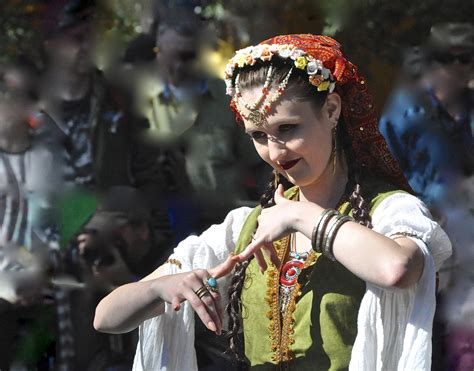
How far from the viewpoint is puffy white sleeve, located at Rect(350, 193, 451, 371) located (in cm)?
223

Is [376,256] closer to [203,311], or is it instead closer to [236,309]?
[203,311]

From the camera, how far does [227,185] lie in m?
4.24

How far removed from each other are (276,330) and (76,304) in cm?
216

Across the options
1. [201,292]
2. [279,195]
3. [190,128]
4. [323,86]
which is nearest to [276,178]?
[279,195]

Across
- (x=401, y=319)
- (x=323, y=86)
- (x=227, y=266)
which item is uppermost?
(x=323, y=86)

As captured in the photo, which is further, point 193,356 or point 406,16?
point 406,16

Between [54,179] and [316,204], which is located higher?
[54,179]

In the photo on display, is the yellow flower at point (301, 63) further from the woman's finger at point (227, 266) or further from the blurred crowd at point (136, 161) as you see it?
the blurred crowd at point (136, 161)

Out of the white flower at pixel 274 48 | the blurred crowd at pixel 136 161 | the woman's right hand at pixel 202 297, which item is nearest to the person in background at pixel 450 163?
the blurred crowd at pixel 136 161

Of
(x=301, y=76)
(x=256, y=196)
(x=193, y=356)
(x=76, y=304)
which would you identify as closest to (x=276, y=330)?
(x=193, y=356)

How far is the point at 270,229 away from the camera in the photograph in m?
2.30

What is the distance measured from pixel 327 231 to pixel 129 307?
1.74 feet

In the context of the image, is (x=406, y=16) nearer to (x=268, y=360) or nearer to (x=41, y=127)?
(x=41, y=127)

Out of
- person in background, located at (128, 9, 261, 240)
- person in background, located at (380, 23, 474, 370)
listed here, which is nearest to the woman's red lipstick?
person in background, located at (380, 23, 474, 370)
